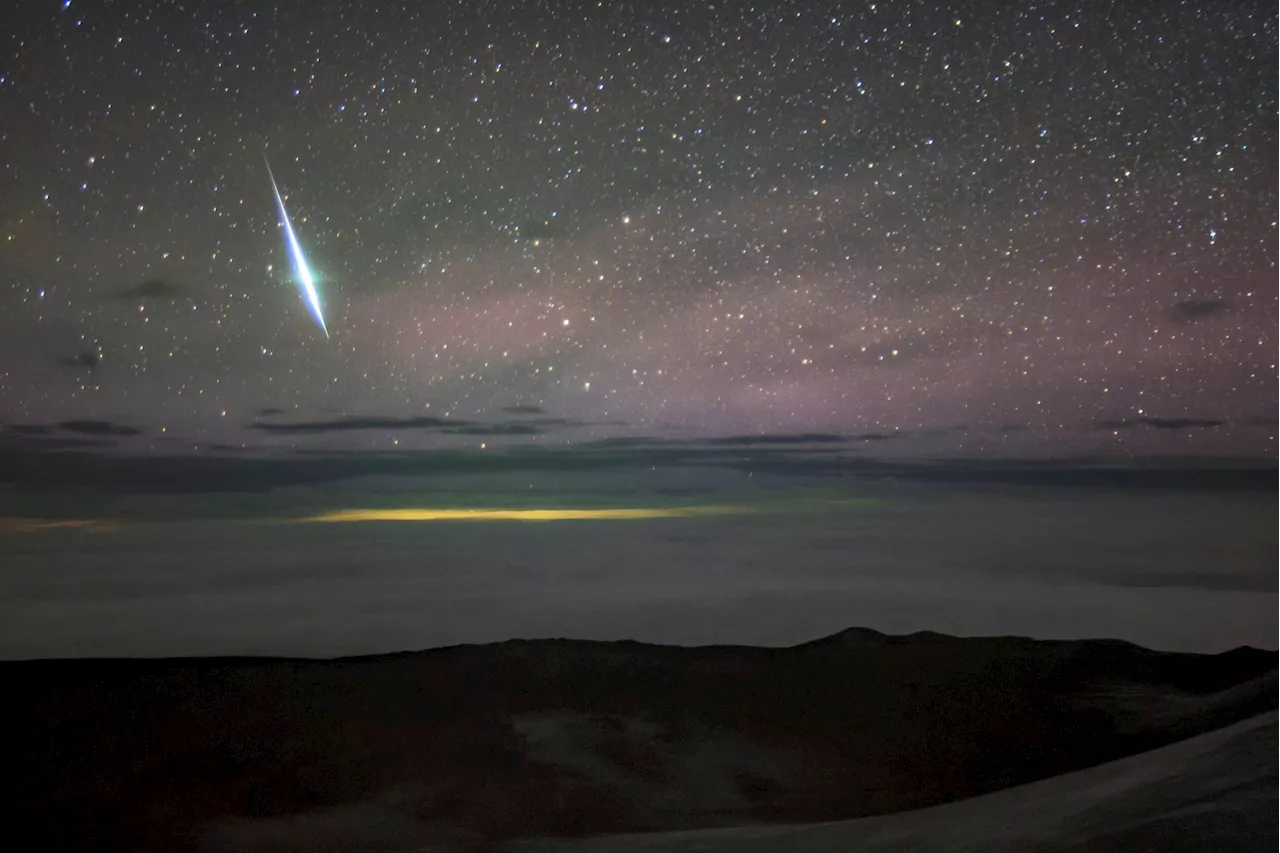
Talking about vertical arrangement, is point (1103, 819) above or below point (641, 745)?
above

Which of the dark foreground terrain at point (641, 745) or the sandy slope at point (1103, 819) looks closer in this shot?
the sandy slope at point (1103, 819)

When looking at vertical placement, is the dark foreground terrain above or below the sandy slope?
below

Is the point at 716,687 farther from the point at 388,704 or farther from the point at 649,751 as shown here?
the point at 388,704

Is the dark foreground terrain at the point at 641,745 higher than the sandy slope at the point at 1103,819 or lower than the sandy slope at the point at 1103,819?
lower

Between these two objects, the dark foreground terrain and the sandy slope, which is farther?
the dark foreground terrain

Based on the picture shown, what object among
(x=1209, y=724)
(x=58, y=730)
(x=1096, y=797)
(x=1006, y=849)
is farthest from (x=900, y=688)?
(x=58, y=730)
